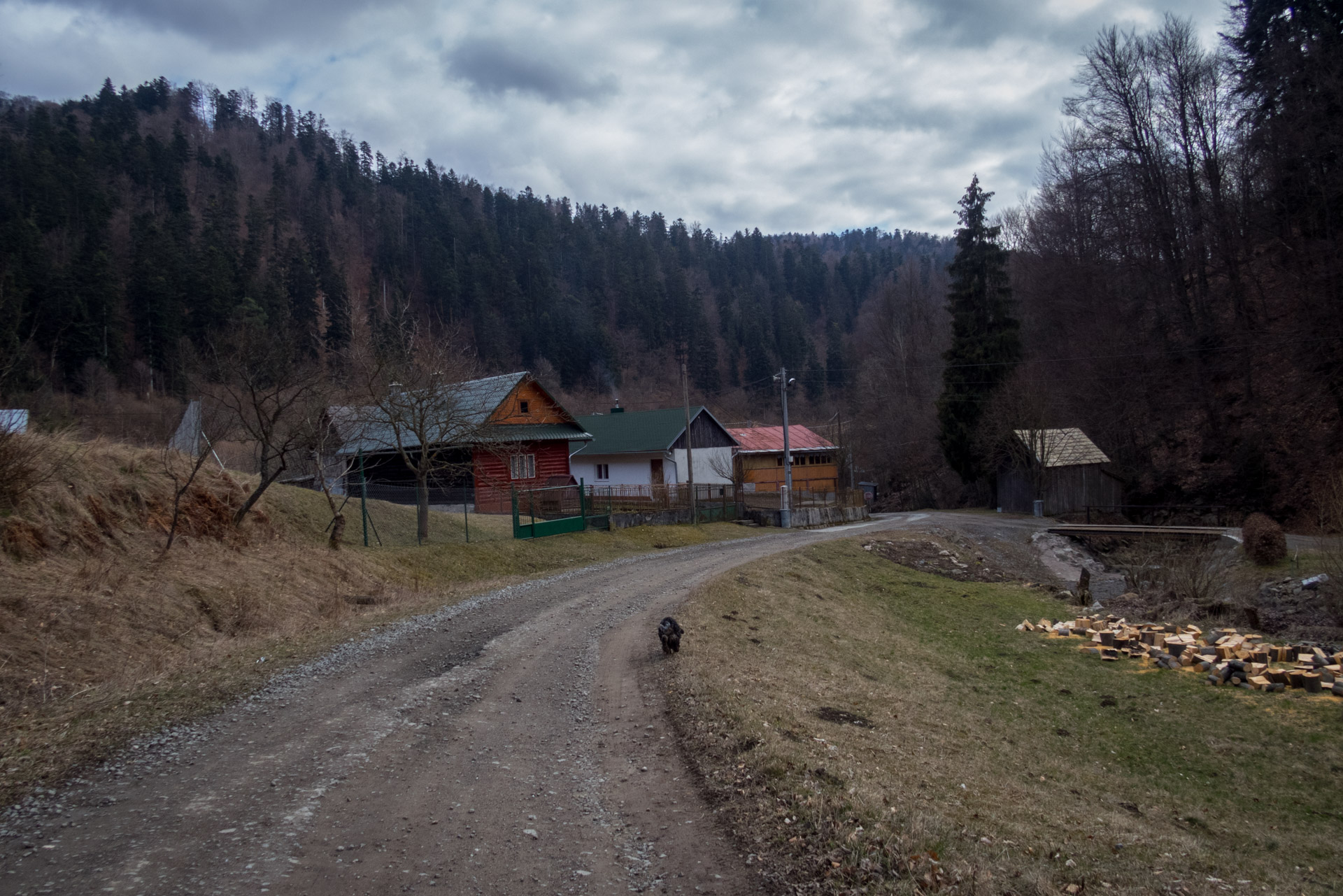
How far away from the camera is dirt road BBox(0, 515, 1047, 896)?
4.28 meters

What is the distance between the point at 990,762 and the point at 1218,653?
704cm

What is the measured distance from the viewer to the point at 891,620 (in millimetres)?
Answer: 16766

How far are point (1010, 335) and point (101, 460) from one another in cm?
4078

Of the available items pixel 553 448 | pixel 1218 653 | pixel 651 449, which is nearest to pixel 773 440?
pixel 651 449

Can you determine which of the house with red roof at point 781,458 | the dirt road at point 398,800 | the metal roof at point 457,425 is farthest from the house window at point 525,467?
the dirt road at point 398,800

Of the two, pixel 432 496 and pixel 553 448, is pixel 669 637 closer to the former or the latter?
pixel 432 496

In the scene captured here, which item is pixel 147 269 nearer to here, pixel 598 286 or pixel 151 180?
pixel 151 180

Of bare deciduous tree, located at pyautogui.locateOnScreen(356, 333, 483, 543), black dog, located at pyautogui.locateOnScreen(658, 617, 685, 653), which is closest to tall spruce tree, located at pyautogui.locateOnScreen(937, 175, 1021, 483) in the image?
bare deciduous tree, located at pyautogui.locateOnScreen(356, 333, 483, 543)

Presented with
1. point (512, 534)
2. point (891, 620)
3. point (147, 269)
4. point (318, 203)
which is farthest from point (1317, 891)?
point (318, 203)

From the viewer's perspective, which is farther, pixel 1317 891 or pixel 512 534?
pixel 512 534

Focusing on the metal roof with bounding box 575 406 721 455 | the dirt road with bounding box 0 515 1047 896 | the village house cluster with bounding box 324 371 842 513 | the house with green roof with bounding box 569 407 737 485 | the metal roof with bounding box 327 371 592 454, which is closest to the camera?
the dirt road with bounding box 0 515 1047 896

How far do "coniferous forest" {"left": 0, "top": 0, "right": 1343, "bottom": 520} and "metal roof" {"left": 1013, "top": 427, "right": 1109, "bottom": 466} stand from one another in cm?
94

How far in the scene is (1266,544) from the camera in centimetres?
2102

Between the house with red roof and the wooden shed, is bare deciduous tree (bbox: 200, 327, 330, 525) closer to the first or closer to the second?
the wooden shed
